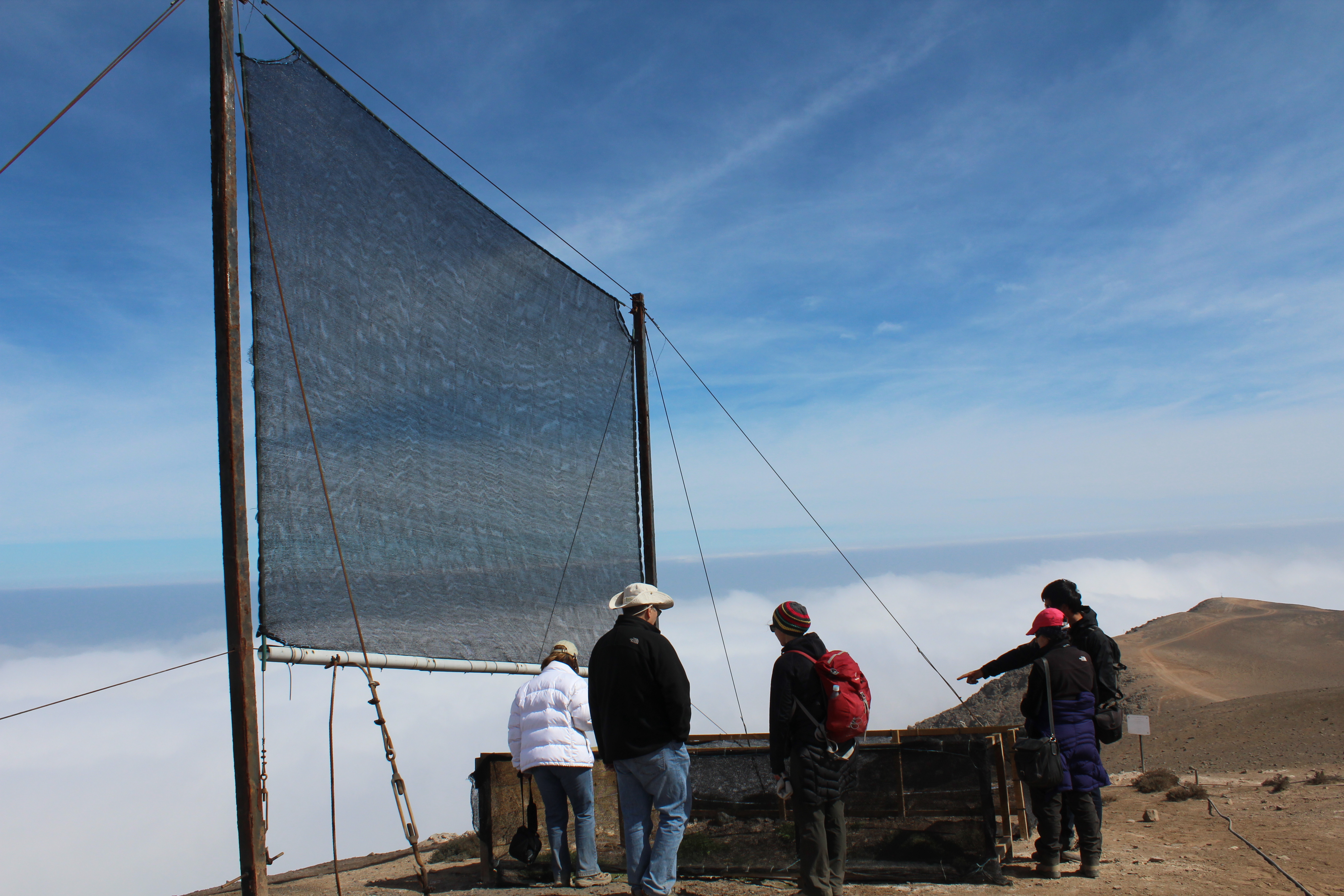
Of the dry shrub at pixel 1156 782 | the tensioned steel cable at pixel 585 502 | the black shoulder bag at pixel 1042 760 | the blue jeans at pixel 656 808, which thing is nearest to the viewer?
the blue jeans at pixel 656 808

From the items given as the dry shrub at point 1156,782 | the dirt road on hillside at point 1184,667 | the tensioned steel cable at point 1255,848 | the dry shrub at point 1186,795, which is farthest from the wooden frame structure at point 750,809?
the dirt road on hillside at point 1184,667

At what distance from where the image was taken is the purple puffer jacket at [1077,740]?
17.4 ft

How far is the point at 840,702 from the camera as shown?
4586 millimetres

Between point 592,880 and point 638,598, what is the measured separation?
207cm

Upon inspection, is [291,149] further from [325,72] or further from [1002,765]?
[1002,765]

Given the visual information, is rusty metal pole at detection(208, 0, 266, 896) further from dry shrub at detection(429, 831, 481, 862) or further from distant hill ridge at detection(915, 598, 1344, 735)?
distant hill ridge at detection(915, 598, 1344, 735)

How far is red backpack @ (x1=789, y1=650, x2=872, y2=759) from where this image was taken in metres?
4.59

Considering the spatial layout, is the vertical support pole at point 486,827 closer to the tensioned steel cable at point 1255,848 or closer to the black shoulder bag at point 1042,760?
the black shoulder bag at point 1042,760

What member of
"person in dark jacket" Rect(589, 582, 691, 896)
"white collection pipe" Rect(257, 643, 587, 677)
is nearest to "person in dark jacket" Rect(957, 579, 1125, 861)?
"person in dark jacket" Rect(589, 582, 691, 896)

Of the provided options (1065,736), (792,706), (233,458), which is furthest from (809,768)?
(233,458)

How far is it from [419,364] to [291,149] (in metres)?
1.72

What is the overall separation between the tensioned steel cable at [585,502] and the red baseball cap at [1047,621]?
4.14 meters

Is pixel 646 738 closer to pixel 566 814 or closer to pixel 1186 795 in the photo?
pixel 566 814

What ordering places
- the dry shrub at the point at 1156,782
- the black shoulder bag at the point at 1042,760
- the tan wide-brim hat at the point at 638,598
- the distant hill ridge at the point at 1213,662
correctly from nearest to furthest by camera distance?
the tan wide-brim hat at the point at 638,598 → the black shoulder bag at the point at 1042,760 → the dry shrub at the point at 1156,782 → the distant hill ridge at the point at 1213,662
